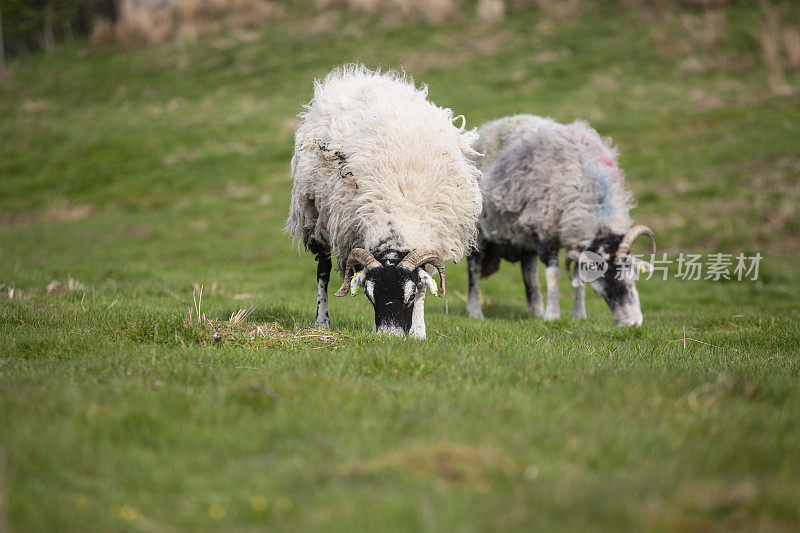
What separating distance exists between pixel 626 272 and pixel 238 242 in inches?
431

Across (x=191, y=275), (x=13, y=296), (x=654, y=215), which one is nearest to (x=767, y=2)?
A: (x=654, y=215)

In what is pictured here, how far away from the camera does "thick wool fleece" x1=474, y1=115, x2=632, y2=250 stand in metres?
9.52

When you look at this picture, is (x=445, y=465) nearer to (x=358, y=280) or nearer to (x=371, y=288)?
(x=371, y=288)

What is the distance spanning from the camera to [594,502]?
113 inches

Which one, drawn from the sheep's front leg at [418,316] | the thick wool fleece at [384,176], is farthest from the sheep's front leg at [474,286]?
the sheep's front leg at [418,316]

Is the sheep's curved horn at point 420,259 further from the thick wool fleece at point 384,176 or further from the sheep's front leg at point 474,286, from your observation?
the sheep's front leg at point 474,286

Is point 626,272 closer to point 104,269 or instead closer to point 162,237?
point 104,269

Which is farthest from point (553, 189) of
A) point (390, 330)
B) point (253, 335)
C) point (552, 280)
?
point (253, 335)

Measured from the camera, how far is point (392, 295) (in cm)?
636

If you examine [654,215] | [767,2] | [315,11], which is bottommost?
[654,215]

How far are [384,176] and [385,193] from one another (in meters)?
0.19

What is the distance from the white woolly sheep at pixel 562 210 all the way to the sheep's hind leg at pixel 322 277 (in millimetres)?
2669

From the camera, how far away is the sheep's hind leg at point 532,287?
10281 millimetres

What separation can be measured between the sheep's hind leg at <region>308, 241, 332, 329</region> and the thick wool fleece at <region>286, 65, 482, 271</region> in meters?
0.25
